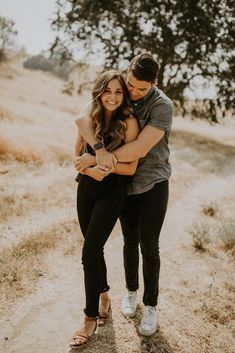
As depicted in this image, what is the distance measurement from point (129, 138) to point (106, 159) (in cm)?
30

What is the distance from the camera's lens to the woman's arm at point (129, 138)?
3.53 meters

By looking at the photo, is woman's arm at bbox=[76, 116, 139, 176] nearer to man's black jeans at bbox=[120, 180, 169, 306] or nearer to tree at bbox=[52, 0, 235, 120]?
man's black jeans at bbox=[120, 180, 169, 306]

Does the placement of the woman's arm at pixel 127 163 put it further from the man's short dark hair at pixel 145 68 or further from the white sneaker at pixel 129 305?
the white sneaker at pixel 129 305

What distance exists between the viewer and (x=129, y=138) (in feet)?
11.7

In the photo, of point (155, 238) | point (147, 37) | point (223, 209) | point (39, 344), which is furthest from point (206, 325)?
point (147, 37)

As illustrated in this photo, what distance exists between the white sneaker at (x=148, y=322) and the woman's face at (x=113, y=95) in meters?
2.11

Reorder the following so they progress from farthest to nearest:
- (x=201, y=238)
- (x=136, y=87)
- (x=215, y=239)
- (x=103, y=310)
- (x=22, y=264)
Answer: (x=215, y=239) → (x=201, y=238) → (x=22, y=264) → (x=103, y=310) → (x=136, y=87)

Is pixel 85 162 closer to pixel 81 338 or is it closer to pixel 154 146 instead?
pixel 154 146

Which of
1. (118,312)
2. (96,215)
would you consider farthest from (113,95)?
(118,312)

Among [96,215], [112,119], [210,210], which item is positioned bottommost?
[210,210]

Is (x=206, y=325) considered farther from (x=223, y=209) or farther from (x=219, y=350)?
(x=223, y=209)

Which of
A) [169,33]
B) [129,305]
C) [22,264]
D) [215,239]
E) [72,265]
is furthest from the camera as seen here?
[169,33]

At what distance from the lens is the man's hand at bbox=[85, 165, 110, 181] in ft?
11.3

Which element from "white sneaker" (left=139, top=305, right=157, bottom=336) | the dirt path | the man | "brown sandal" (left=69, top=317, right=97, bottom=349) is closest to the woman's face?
the man
